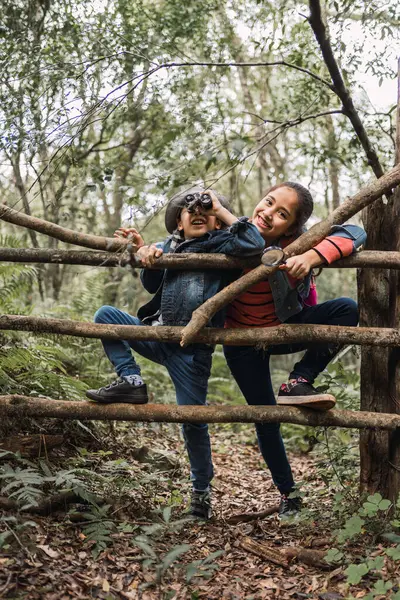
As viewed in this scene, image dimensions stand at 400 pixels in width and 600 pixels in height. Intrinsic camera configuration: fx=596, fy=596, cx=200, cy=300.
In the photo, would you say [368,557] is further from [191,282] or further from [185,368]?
[191,282]

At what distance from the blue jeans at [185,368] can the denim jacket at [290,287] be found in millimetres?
550

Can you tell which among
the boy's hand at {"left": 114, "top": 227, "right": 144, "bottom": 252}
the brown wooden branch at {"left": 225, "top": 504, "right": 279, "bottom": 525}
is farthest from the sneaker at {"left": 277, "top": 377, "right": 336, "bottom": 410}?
the boy's hand at {"left": 114, "top": 227, "right": 144, "bottom": 252}

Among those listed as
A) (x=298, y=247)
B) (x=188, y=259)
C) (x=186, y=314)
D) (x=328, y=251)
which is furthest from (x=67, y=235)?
(x=328, y=251)

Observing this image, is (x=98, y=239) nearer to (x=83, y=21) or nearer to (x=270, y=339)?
(x=270, y=339)

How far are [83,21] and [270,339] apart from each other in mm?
4940

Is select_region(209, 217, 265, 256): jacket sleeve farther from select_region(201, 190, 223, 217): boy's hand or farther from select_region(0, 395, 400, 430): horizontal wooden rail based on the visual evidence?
select_region(0, 395, 400, 430): horizontal wooden rail

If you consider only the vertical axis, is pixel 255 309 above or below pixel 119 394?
above

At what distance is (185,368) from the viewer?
3889 millimetres

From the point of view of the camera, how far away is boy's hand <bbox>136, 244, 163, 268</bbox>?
3646 mm

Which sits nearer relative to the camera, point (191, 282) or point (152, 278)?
point (191, 282)

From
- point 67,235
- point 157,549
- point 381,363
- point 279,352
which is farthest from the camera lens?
point 279,352

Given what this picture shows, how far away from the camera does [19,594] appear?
2.64 m

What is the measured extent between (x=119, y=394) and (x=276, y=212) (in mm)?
1558

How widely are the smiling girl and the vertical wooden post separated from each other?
16cm
